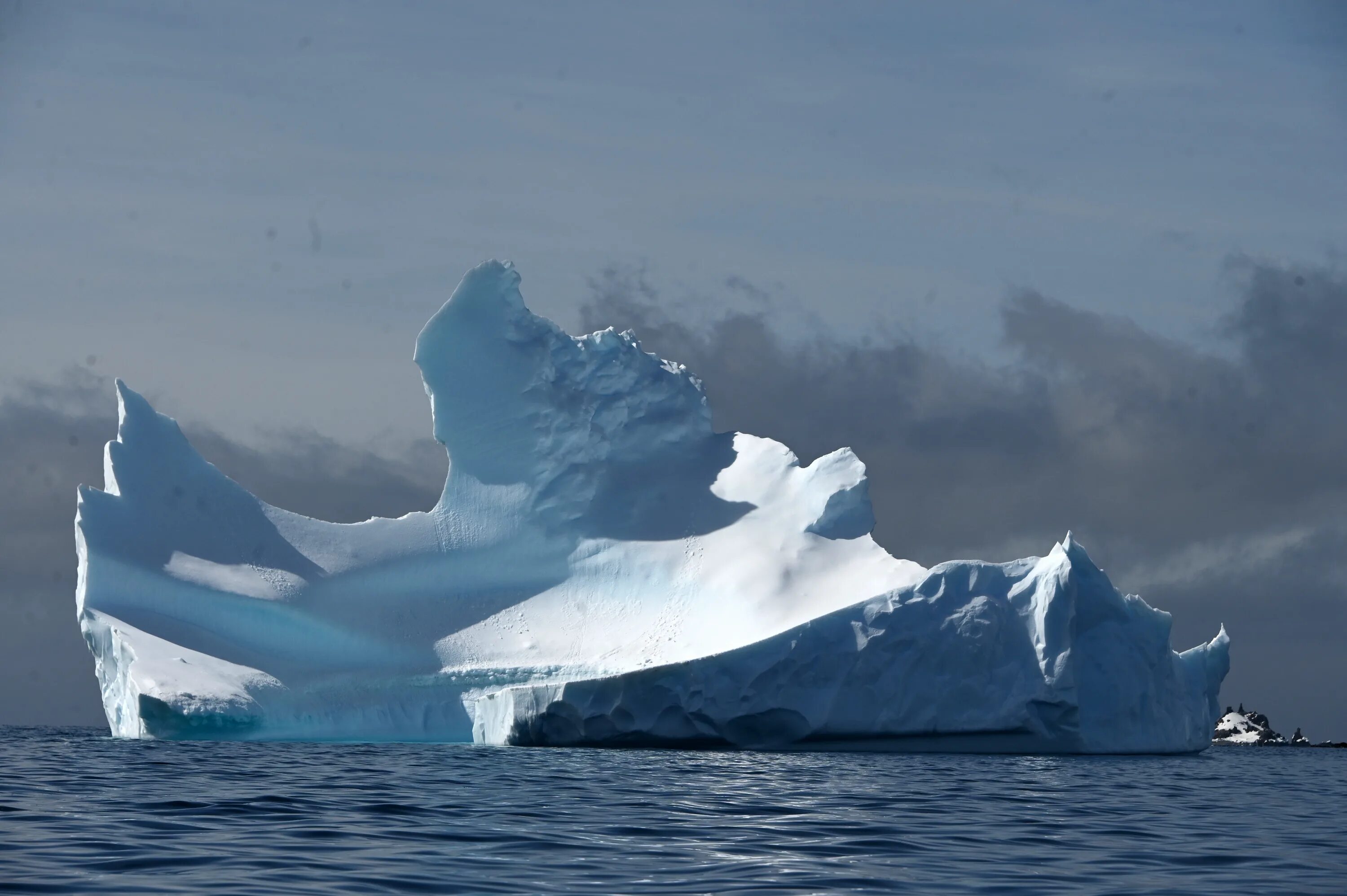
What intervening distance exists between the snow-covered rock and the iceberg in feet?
72.6

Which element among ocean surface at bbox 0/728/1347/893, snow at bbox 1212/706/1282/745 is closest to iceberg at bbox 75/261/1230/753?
ocean surface at bbox 0/728/1347/893

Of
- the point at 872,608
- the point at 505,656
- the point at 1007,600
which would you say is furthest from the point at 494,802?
the point at 505,656

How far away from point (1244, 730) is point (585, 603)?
3005 cm

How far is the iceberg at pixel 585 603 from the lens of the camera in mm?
22328

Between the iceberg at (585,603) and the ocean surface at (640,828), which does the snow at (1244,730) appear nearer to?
the iceberg at (585,603)

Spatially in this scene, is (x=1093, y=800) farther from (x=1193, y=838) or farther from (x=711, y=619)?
(x=711, y=619)

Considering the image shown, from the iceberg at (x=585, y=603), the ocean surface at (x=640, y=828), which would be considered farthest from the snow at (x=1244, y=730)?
the ocean surface at (x=640, y=828)

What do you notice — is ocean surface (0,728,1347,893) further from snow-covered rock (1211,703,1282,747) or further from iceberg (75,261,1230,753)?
snow-covered rock (1211,703,1282,747)

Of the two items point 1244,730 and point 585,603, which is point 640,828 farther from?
point 1244,730

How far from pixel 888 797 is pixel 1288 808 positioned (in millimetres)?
4348

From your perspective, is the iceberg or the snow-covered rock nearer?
the iceberg

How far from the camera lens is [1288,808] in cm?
1509

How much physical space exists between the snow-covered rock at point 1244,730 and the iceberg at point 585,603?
22.1 metres

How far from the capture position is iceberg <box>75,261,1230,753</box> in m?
22.3
